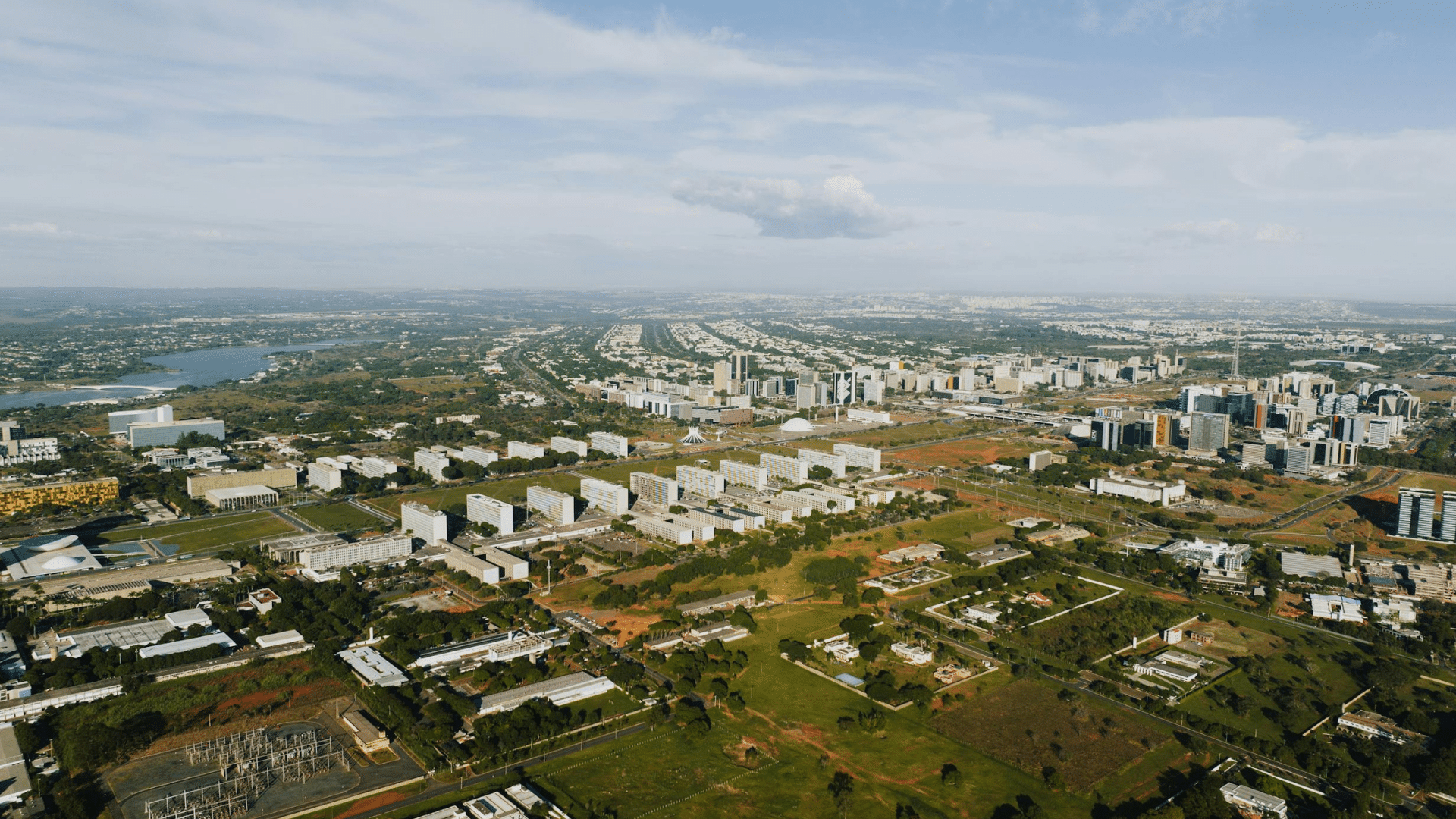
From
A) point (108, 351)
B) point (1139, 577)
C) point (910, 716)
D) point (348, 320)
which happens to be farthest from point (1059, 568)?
point (348, 320)

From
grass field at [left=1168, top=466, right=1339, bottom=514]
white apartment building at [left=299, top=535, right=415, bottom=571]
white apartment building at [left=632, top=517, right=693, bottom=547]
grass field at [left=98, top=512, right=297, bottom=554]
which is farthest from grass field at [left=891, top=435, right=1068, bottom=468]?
grass field at [left=98, top=512, right=297, bottom=554]

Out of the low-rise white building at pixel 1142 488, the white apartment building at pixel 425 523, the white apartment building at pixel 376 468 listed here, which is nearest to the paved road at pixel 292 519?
the white apartment building at pixel 425 523

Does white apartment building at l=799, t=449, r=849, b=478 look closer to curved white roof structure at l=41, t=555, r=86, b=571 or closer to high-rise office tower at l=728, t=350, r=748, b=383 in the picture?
curved white roof structure at l=41, t=555, r=86, b=571

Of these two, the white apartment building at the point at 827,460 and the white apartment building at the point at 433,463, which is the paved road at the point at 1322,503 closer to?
the white apartment building at the point at 827,460

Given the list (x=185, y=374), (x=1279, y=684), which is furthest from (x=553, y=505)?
(x=185, y=374)

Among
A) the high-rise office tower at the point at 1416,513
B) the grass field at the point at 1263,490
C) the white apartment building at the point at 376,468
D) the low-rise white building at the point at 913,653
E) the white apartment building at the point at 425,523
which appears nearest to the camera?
the low-rise white building at the point at 913,653

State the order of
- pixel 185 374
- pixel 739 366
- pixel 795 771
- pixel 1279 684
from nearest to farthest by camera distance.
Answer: pixel 795 771
pixel 1279 684
pixel 739 366
pixel 185 374

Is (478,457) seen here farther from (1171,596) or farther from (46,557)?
(1171,596)
